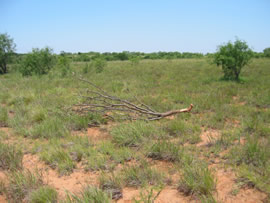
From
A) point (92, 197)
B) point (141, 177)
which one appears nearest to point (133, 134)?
point (141, 177)

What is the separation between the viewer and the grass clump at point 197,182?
2240 millimetres

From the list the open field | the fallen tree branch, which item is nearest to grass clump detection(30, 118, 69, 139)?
the open field

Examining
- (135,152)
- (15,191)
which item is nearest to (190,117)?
(135,152)

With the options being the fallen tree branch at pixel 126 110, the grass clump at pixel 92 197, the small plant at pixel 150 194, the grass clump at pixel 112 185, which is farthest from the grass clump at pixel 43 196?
the fallen tree branch at pixel 126 110

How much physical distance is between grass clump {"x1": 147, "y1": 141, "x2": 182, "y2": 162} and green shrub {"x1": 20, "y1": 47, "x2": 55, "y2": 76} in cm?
1457

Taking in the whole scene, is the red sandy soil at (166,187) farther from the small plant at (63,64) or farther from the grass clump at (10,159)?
the small plant at (63,64)

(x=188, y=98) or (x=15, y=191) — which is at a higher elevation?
(x=188, y=98)

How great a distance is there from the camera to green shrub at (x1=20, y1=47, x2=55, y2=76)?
15.7m

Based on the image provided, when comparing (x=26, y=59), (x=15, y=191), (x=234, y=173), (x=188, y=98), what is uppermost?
(x=26, y=59)

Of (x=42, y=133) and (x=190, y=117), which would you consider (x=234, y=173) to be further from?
(x=42, y=133)

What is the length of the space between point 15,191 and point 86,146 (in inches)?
51.5

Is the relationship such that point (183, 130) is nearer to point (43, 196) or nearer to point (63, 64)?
point (43, 196)

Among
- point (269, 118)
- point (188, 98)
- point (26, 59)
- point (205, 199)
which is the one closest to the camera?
point (205, 199)

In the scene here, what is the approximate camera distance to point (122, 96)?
7.21 metres
